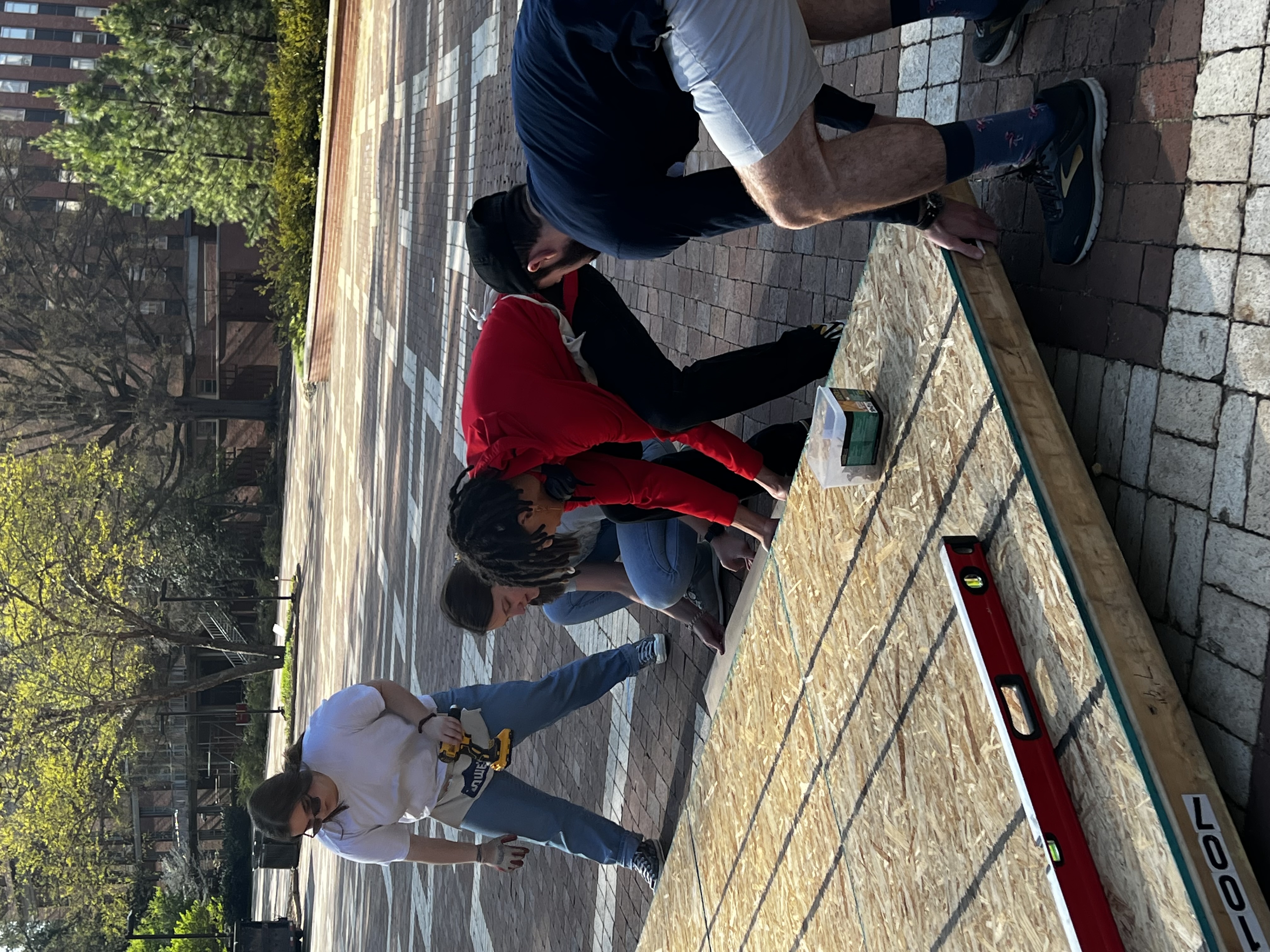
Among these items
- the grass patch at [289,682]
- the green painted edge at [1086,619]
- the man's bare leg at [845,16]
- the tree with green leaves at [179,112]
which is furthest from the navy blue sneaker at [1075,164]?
the tree with green leaves at [179,112]

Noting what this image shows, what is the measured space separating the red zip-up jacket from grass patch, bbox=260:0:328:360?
668 inches

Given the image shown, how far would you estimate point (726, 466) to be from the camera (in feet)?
13.8

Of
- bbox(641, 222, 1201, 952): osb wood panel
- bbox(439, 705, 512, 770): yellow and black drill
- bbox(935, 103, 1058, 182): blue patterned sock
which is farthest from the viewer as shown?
bbox(439, 705, 512, 770): yellow and black drill

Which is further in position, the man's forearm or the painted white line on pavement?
the painted white line on pavement

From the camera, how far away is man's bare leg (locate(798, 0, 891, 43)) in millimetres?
3080

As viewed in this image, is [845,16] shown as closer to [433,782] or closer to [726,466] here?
[726,466]

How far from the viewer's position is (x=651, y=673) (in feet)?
18.7

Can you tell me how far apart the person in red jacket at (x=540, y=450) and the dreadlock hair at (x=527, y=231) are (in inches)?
14.5

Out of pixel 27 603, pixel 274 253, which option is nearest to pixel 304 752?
pixel 27 603

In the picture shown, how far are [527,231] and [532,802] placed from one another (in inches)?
132

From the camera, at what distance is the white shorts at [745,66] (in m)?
2.30

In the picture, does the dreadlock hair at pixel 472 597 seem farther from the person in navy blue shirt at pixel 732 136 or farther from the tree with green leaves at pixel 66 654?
the tree with green leaves at pixel 66 654

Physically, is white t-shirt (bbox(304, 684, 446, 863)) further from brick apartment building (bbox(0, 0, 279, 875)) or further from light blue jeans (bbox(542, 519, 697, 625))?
brick apartment building (bbox(0, 0, 279, 875))

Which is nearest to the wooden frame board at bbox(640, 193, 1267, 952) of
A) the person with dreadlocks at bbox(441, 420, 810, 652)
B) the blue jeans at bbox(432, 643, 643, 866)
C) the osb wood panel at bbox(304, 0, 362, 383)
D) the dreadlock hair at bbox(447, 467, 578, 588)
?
the person with dreadlocks at bbox(441, 420, 810, 652)
